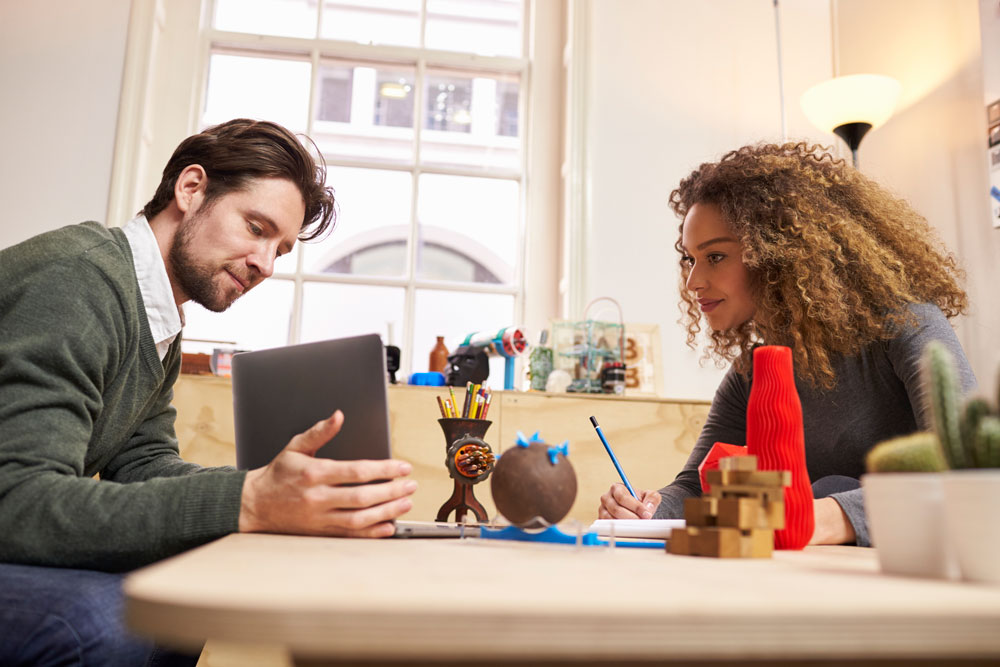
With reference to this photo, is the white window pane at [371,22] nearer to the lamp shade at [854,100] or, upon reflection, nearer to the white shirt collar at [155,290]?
the lamp shade at [854,100]

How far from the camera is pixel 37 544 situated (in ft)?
3.04

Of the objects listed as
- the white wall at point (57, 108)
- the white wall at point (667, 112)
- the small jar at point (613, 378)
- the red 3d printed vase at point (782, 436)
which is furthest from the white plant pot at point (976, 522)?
the white wall at point (57, 108)

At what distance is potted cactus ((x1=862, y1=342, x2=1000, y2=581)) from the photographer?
0.53 m

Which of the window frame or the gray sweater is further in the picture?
the window frame

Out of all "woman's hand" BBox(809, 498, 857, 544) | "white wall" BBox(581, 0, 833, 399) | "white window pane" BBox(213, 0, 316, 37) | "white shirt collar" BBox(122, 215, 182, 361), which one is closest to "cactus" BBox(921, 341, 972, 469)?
"woman's hand" BBox(809, 498, 857, 544)

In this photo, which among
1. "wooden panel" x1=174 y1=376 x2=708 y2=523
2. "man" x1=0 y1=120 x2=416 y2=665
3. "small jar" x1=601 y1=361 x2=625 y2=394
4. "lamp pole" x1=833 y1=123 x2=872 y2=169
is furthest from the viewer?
"lamp pole" x1=833 y1=123 x2=872 y2=169

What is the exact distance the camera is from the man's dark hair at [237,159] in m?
1.60

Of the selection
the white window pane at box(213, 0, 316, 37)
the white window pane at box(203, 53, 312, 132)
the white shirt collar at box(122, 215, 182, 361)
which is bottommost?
the white shirt collar at box(122, 215, 182, 361)

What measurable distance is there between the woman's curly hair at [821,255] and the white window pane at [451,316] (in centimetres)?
143

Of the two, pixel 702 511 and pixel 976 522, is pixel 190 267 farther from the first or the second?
pixel 976 522

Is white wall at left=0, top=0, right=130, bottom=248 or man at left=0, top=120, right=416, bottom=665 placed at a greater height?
white wall at left=0, top=0, right=130, bottom=248

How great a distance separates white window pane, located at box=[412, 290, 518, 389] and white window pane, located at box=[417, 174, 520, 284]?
0.24 ft

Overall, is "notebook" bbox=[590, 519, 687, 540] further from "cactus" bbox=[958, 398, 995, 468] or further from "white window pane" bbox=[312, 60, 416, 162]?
"white window pane" bbox=[312, 60, 416, 162]

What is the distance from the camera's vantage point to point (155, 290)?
4.09 feet
